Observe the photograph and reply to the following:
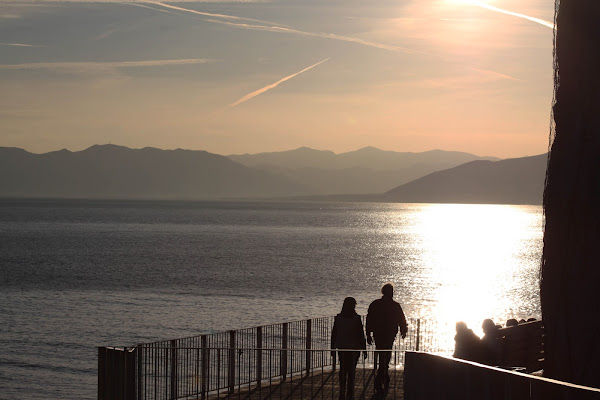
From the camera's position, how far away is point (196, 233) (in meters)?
158

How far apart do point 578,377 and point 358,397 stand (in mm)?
5367

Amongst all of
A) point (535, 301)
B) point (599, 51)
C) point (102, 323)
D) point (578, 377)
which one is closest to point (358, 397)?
point (578, 377)

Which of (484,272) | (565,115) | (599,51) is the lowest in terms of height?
(484,272)

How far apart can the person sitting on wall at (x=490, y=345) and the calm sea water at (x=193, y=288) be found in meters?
17.0

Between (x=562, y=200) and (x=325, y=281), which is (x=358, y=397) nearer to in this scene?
(x=562, y=200)

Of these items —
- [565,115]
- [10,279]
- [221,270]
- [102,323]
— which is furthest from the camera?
[221,270]

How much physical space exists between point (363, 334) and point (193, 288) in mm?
50904

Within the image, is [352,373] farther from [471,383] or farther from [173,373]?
[471,383]

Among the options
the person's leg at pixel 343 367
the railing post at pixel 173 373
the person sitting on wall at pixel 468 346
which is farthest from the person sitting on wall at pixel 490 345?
the railing post at pixel 173 373

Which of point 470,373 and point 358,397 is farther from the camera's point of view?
point 358,397

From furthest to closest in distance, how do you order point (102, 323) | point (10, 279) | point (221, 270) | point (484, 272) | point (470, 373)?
1. point (484, 272)
2. point (221, 270)
3. point (10, 279)
4. point (102, 323)
5. point (470, 373)

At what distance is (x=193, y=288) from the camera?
209 ft

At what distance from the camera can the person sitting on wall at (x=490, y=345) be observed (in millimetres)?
13000

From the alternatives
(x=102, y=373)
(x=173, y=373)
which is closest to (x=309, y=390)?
(x=173, y=373)
